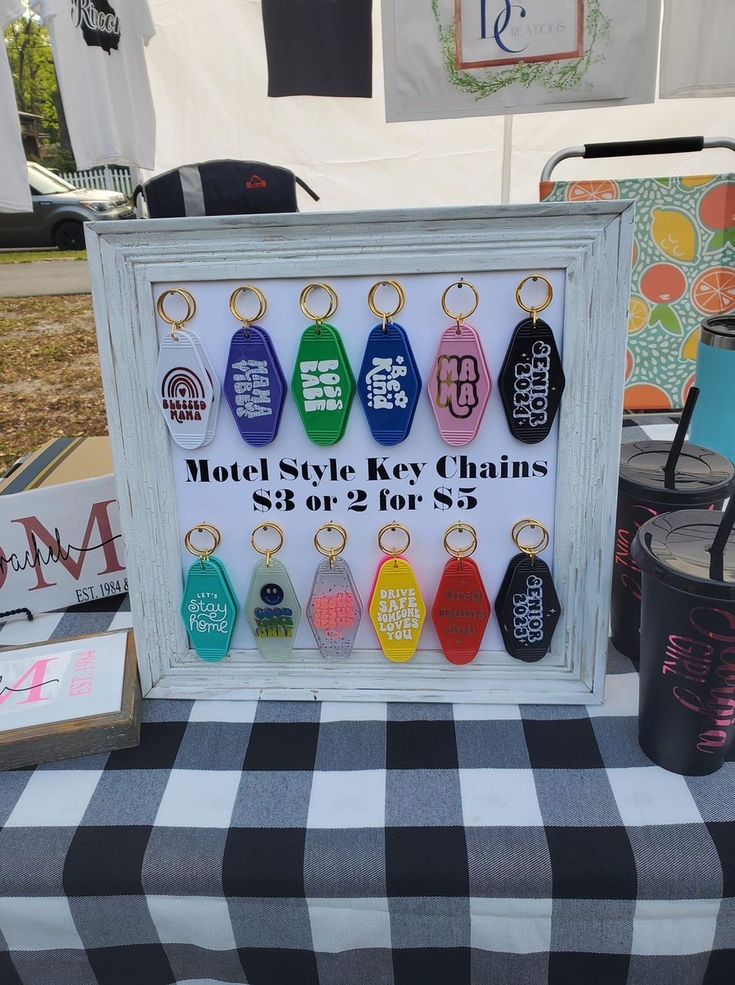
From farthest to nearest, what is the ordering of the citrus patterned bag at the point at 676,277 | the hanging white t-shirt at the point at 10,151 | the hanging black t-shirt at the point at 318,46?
the hanging black t-shirt at the point at 318,46, the hanging white t-shirt at the point at 10,151, the citrus patterned bag at the point at 676,277

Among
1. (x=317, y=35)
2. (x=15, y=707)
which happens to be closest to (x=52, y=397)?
(x=317, y=35)

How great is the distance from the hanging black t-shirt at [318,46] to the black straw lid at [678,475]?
226cm

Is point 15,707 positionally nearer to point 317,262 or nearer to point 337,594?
point 337,594

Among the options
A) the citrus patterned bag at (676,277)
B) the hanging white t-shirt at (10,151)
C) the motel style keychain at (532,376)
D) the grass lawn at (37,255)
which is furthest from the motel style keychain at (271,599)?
the grass lawn at (37,255)

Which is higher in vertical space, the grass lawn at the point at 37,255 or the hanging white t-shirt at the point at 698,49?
the hanging white t-shirt at the point at 698,49

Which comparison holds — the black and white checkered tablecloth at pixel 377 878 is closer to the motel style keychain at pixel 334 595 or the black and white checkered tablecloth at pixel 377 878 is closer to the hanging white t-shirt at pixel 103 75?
the motel style keychain at pixel 334 595

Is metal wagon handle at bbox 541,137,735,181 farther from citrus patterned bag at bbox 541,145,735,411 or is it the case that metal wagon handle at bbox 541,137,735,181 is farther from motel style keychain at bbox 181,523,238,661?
motel style keychain at bbox 181,523,238,661

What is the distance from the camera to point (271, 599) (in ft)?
1.95

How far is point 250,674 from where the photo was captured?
2.02ft

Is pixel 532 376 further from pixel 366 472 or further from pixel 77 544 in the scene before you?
pixel 77 544

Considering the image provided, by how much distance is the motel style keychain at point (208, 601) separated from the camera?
595 mm

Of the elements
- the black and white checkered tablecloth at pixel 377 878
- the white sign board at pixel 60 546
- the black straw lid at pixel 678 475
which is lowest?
the black and white checkered tablecloth at pixel 377 878

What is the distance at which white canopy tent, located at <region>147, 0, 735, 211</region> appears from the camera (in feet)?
8.74

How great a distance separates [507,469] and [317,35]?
2341 mm
